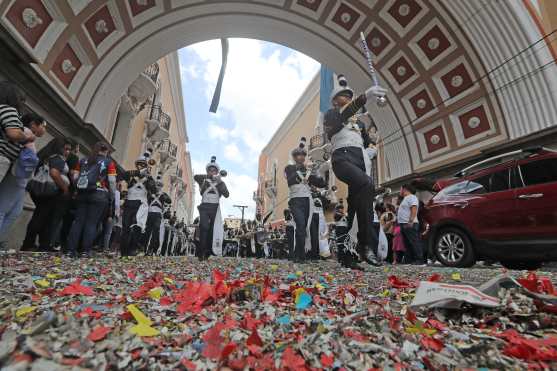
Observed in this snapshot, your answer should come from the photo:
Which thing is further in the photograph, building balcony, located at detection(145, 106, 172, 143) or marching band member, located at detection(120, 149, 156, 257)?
building balcony, located at detection(145, 106, 172, 143)

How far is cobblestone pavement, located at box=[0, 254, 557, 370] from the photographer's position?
0.68 m

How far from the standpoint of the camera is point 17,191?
9.09 ft

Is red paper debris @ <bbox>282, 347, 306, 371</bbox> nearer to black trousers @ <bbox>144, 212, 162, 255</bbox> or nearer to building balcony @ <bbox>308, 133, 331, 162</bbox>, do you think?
black trousers @ <bbox>144, 212, 162, 255</bbox>

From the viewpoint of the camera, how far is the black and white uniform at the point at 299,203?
499cm

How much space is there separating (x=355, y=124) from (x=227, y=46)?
13927 mm

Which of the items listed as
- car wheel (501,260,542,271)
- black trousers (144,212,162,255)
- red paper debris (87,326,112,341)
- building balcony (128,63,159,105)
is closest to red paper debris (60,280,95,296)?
red paper debris (87,326,112,341)

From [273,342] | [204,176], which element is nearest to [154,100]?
[204,176]

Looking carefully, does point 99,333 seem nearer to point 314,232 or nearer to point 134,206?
point 134,206

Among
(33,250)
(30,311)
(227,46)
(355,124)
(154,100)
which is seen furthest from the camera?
(154,100)

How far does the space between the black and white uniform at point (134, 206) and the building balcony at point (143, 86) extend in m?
8.53

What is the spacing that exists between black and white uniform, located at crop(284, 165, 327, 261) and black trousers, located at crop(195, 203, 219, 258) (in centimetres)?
144

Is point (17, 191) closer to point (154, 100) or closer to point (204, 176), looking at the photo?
point (204, 176)

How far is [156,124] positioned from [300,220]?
43.5 feet

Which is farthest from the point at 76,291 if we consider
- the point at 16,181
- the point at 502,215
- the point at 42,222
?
the point at 502,215
